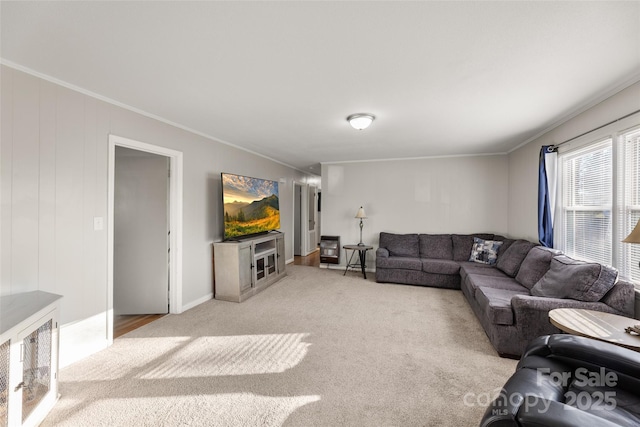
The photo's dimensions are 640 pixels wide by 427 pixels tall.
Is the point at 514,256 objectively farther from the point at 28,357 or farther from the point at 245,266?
the point at 28,357

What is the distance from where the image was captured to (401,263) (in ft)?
15.5

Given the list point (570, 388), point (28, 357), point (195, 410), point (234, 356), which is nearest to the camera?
point (570, 388)

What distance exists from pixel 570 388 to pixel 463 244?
3.83 metres

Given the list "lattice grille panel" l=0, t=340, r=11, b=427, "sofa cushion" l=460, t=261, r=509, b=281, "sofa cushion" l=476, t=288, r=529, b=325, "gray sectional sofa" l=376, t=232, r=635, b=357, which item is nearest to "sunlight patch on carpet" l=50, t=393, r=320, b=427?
"lattice grille panel" l=0, t=340, r=11, b=427

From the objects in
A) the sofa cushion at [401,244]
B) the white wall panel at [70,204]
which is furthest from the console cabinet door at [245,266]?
the sofa cushion at [401,244]

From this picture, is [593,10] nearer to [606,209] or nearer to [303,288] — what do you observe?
[606,209]

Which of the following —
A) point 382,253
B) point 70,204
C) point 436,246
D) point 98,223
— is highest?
point 70,204

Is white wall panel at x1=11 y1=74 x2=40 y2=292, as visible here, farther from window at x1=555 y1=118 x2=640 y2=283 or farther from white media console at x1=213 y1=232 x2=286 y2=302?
window at x1=555 y1=118 x2=640 y2=283

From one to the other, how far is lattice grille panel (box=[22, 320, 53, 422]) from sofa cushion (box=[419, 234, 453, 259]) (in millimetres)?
5049

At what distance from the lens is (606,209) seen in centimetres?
259

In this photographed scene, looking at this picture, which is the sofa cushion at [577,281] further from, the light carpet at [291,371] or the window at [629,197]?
the light carpet at [291,371]

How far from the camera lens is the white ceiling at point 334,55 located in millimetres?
1402

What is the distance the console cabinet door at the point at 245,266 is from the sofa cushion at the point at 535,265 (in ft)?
12.0

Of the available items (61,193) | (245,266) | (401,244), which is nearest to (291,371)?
(245,266)
